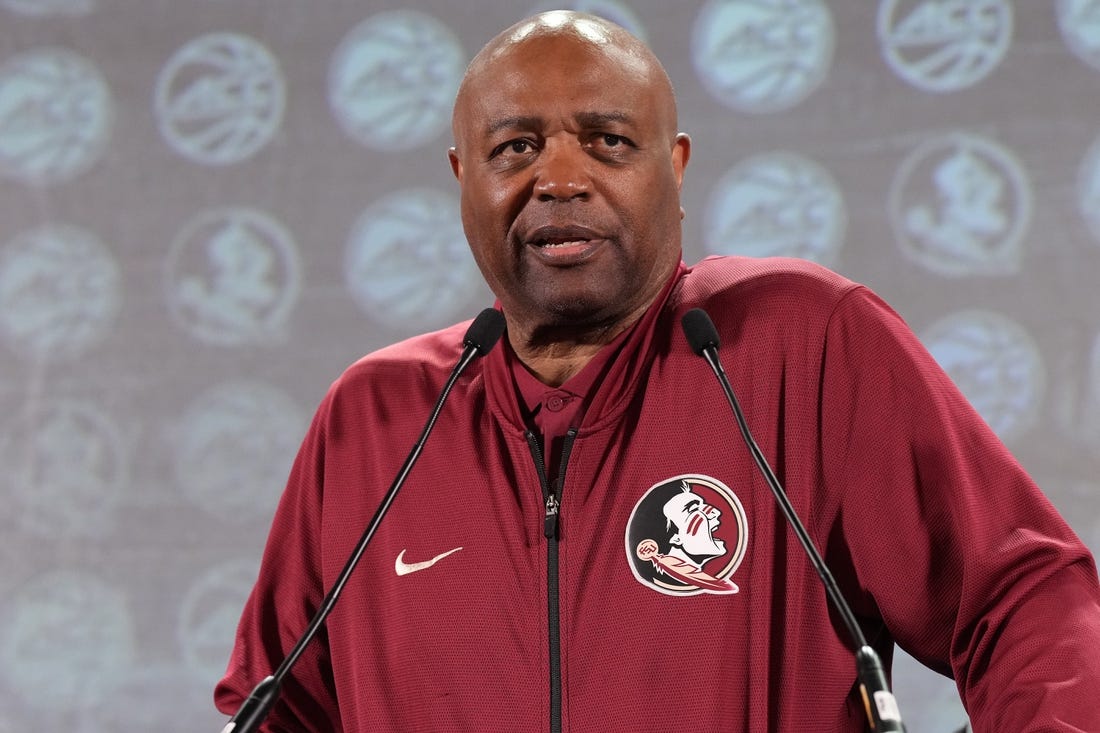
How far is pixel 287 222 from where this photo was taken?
269 centimetres

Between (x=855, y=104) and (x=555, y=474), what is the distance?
133 centimetres

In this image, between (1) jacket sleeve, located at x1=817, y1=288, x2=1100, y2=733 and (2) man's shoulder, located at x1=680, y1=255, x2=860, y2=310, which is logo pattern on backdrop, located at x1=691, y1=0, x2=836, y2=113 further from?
(1) jacket sleeve, located at x1=817, y1=288, x2=1100, y2=733

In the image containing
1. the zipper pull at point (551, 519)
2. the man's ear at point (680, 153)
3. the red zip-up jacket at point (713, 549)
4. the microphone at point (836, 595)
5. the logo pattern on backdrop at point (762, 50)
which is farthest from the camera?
the logo pattern on backdrop at point (762, 50)

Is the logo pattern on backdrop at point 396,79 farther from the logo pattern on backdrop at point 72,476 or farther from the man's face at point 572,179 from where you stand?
the man's face at point 572,179

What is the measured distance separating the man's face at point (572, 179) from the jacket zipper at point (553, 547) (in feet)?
0.57

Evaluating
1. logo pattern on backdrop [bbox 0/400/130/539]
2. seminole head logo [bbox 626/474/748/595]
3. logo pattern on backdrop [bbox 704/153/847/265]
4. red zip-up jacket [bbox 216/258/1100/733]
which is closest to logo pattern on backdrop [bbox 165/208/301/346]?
logo pattern on backdrop [bbox 0/400/130/539]

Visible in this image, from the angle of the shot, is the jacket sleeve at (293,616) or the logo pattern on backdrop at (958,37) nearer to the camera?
the jacket sleeve at (293,616)

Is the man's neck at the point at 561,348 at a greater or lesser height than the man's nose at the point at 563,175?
lesser

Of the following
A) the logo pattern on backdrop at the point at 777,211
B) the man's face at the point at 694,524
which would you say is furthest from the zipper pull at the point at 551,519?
the logo pattern on backdrop at the point at 777,211

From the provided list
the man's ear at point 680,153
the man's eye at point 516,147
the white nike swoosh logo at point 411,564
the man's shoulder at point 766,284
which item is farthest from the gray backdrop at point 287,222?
the white nike swoosh logo at point 411,564

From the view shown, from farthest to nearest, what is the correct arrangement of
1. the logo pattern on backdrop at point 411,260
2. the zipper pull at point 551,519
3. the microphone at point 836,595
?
the logo pattern on backdrop at point 411,260, the zipper pull at point 551,519, the microphone at point 836,595

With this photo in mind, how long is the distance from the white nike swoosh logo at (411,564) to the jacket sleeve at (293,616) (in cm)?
18

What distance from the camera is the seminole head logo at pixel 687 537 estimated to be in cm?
134

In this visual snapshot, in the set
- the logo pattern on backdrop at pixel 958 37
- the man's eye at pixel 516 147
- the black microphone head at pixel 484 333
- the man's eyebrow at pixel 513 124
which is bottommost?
the black microphone head at pixel 484 333
